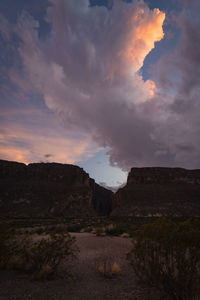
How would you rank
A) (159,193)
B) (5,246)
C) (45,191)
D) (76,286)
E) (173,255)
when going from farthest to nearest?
(45,191) < (159,193) < (5,246) < (76,286) < (173,255)

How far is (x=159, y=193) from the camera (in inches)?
3477

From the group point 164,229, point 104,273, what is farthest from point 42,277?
point 164,229

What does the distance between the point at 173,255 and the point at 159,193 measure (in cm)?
8996

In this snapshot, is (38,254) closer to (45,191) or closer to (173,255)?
(173,255)

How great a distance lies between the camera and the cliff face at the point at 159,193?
7281 cm

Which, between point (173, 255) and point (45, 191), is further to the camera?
point (45, 191)

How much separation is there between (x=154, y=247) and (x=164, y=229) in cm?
71

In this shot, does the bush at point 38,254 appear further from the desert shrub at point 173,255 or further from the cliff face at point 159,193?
the cliff face at point 159,193

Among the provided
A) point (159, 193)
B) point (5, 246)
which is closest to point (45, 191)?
point (159, 193)

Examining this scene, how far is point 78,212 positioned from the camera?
84500mm

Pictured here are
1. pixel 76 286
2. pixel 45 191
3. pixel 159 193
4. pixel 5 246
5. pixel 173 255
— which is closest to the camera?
pixel 173 255

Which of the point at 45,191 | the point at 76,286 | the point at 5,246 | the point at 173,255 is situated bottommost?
the point at 76,286

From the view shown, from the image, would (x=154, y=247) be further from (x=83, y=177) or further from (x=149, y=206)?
(x=83, y=177)

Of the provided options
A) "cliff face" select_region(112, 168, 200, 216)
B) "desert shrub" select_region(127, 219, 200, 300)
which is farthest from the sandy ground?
"cliff face" select_region(112, 168, 200, 216)
